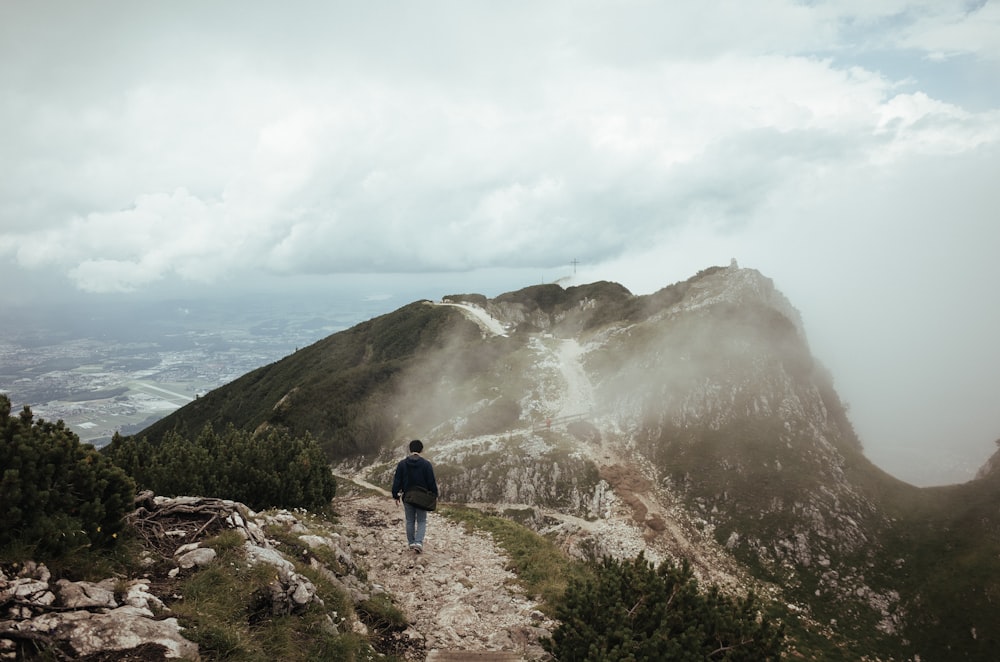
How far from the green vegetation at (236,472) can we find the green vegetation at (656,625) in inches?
707

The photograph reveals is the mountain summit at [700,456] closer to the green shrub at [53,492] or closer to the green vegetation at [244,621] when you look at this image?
the green vegetation at [244,621]

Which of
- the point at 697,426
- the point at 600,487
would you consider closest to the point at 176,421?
the point at 600,487

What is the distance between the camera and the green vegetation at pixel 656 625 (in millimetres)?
10469

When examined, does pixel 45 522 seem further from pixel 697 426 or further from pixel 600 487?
pixel 697 426

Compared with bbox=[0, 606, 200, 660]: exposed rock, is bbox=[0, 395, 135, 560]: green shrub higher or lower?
higher

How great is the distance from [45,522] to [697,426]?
64358mm

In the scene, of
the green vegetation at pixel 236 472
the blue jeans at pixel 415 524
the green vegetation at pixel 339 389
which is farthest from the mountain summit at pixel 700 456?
the blue jeans at pixel 415 524

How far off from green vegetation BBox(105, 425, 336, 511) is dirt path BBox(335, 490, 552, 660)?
3.15 metres

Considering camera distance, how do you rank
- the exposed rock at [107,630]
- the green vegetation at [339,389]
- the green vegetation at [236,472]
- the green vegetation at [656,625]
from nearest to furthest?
the exposed rock at [107,630], the green vegetation at [656,625], the green vegetation at [236,472], the green vegetation at [339,389]

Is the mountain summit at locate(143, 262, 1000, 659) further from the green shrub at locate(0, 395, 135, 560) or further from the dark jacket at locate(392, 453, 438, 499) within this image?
the green shrub at locate(0, 395, 135, 560)

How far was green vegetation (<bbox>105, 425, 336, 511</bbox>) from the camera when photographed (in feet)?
73.4

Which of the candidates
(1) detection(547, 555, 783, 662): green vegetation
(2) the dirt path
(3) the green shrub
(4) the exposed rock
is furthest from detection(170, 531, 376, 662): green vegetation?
(1) detection(547, 555, 783, 662): green vegetation

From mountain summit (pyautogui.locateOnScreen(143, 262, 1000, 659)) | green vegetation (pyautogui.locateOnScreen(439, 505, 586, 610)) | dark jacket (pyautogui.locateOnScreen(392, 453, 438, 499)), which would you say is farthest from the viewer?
mountain summit (pyautogui.locateOnScreen(143, 262, 1000, 659))

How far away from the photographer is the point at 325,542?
15812 millimetres
